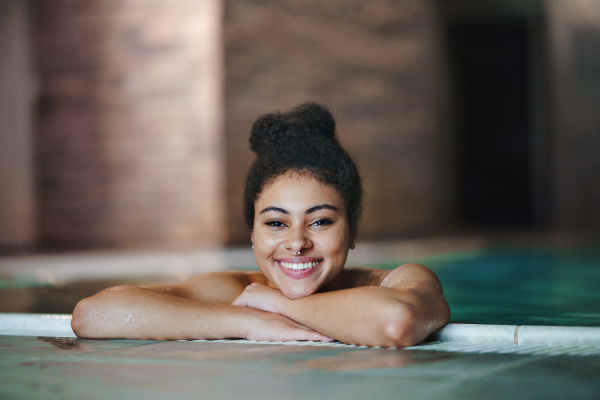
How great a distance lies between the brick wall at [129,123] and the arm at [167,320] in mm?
5220

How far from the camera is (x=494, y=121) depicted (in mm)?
14766

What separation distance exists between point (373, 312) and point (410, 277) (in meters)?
0.42

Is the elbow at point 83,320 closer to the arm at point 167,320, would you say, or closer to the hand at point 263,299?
the arm at point 167,320

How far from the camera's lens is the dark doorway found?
14328 millimetres

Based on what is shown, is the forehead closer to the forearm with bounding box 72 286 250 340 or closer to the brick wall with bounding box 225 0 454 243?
the forearm with bounding box 72 286 250 340

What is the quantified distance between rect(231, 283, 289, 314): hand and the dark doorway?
1220cm

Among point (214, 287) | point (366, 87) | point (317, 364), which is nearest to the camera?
point (317, 364)

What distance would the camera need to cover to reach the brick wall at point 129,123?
732 centimetres

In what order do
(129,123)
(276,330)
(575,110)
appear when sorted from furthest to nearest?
(575,110) < (129,123) < (276,330)

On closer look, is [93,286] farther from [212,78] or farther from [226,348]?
[212,78]

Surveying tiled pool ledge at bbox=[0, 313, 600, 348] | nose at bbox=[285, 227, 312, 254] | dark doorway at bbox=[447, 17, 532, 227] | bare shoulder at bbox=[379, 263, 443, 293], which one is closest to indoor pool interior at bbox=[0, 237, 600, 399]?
tiled pool ledge at bbox=[0, 313, 600, 348]

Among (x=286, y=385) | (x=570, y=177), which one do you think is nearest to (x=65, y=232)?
(x=286, y=385)

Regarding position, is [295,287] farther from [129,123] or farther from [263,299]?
[129,123]

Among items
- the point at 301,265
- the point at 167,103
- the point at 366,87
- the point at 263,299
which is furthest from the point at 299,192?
the point at 366,87
